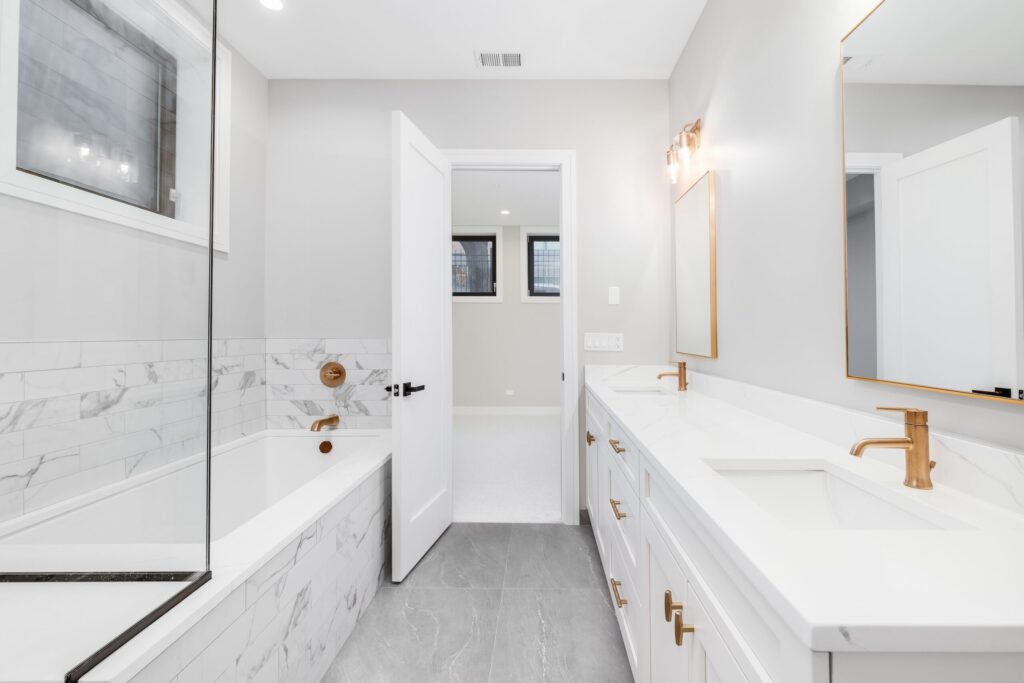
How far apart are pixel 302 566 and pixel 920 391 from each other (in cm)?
167

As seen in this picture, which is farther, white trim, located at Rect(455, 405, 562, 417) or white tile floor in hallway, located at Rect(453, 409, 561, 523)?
white trim, located at Rect(455, 405, 562, 417)

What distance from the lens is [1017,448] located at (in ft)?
2.45

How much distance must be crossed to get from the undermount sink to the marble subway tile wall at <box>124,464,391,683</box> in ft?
3.84

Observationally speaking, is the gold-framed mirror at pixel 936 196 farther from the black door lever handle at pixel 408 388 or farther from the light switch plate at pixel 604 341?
the black door lever handle at pixel 408 388

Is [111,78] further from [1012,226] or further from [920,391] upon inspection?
[920,391]

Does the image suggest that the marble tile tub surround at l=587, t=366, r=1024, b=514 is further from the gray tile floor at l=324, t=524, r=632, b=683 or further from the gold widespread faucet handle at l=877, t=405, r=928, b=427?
the gray tile floor at l=324, t=524, r=632, b=683

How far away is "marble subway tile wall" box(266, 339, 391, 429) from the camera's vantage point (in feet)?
8.33

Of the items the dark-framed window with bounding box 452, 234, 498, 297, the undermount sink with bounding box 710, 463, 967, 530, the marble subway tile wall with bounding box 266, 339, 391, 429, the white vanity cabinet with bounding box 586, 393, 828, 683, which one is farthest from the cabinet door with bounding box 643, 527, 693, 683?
the dark-framed window with bounding box 452, 234, 498, 297

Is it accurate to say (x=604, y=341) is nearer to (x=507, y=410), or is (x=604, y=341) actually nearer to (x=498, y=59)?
(x=498, y=59)

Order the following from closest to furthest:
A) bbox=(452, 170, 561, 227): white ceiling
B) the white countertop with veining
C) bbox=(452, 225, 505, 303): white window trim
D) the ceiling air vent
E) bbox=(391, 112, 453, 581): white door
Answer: the white countertop with veining, bbox=(391, 112, 453, 581): white door, the ceiling air vent, bbox=(452, 170, 561, 227): white ceiling, bbox=(452, 225, 505, 303): white window trim

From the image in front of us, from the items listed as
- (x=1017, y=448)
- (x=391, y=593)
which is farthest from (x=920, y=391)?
(x=391, y=593)

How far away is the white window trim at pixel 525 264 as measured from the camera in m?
5.60

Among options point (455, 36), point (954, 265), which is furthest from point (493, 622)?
point (455, 36)

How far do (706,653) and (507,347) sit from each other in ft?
16.5
